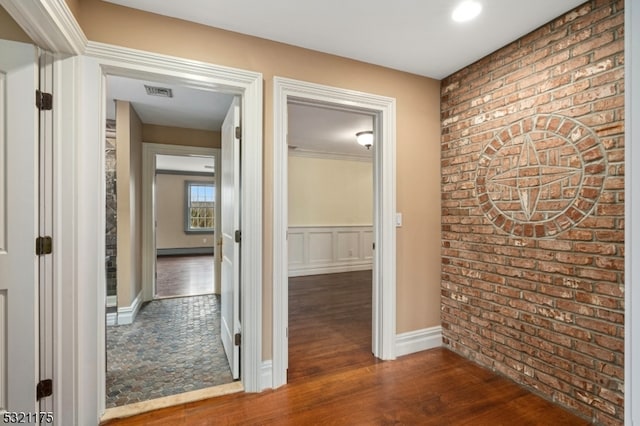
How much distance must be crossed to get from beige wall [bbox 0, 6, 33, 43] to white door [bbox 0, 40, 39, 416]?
0.14ft

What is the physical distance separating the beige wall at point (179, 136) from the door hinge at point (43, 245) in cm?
283

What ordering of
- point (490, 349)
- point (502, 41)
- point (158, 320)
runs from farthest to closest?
point (158, 320)
point (490, 349)
point (502, 41)

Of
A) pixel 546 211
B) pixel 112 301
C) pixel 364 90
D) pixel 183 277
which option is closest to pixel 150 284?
pixel 112 301

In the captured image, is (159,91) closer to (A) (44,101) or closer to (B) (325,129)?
(A) (44,101)

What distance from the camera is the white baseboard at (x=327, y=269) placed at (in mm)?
5688

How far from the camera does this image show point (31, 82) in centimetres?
146

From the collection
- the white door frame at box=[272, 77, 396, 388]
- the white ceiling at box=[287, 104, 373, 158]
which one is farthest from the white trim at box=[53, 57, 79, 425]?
the white ceiling at box=[287, 104, 373, 158]

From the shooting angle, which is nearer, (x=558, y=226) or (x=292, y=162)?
(x=558, y=226)

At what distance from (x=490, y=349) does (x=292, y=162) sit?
14.5ft

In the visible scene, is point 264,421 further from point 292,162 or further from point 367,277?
point 292,162

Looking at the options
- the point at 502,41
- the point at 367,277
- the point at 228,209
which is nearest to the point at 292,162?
the point at 367,277

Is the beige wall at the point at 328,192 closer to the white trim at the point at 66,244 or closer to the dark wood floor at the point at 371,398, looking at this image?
the dark wood floor at the point at 371,398
